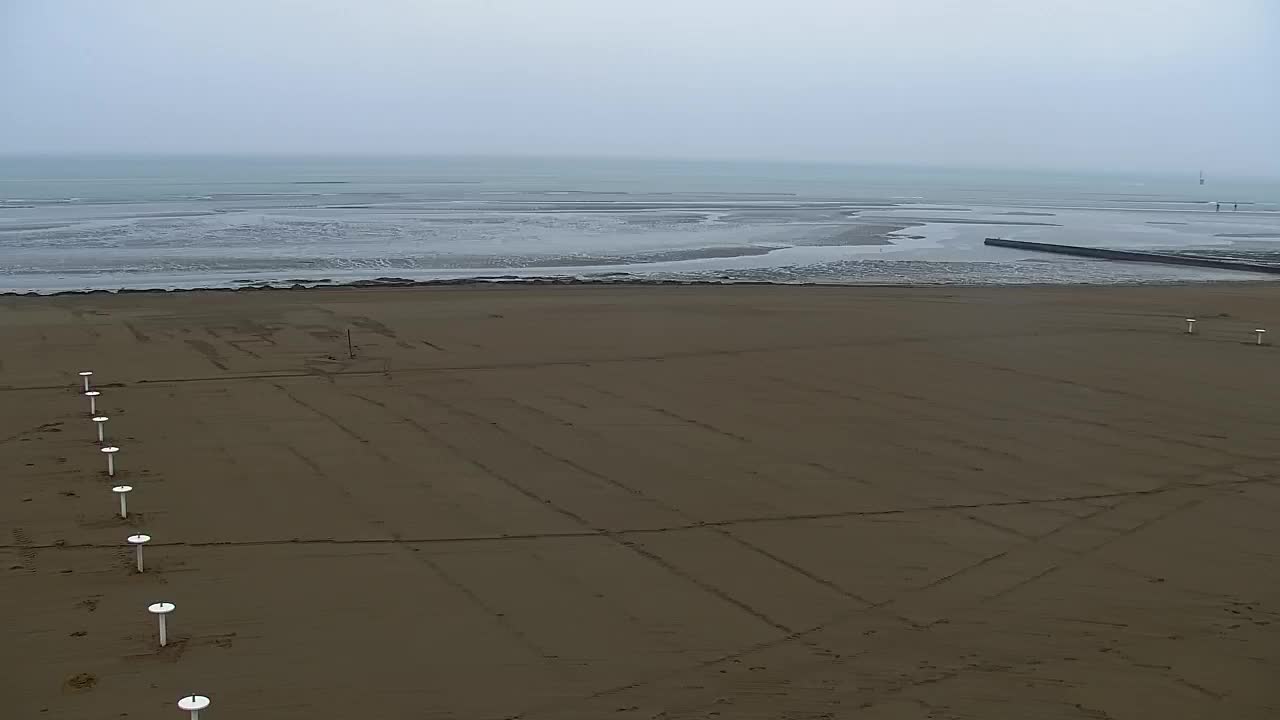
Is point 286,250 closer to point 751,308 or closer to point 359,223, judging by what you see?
point 359,223

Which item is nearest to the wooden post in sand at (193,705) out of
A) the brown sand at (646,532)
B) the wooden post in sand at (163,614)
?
the brown sand at (646,532)

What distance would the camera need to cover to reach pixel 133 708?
597 centimetres

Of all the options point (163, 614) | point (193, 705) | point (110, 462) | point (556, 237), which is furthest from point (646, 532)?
point (556, 237)

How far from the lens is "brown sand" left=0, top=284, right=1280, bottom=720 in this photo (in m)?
6.43

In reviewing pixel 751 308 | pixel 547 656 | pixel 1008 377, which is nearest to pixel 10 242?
pixel 751 308

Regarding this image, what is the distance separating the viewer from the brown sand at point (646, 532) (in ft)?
21.1

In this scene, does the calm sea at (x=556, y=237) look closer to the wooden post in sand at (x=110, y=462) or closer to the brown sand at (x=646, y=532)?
the brown sand at (x=646, y=532)

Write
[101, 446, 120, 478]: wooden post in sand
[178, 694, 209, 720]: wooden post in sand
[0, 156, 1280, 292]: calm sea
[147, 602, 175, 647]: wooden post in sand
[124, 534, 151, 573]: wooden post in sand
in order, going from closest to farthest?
1. [178, 694, 209, 720]: wooden post in sand
2. [147, 602, 175, 647]: wooden post in sand
3. [124, 534, 151, 573]: wooden post in sand
4. [101, 446, 120, 478]: wooden post in sand
5. [0, 156, 1280, 292]: calm sea

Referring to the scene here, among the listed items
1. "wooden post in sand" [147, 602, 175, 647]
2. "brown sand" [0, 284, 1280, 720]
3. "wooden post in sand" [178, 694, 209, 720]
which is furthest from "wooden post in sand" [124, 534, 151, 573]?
"wooden post in sand" [178, 694, 209, 720]

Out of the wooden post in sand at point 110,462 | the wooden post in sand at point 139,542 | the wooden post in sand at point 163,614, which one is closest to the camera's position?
the wooden post in sand at point 163,614

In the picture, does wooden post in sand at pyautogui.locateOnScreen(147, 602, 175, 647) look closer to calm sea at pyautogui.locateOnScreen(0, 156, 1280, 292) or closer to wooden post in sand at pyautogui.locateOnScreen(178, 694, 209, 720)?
wooden post in sand at pyautogui.locateOnScreen(178, 694, 209, 720)

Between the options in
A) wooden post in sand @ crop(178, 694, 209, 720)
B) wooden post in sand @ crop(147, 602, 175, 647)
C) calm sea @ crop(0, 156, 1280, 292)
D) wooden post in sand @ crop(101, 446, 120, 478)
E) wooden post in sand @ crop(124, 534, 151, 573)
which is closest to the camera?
wooden post in sand @ crop(178, 694, 209, 720)

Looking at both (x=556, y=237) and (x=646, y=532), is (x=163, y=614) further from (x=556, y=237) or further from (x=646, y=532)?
(x=556, y=237)

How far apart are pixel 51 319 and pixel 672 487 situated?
16058mm
